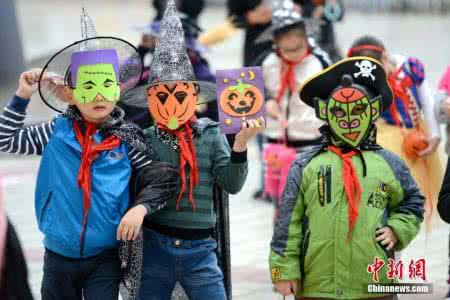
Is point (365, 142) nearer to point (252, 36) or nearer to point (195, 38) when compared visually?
point (195, 38)

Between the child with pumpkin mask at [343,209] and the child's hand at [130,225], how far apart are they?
621 mm

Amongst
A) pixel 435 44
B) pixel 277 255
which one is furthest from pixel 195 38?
pixel 435 44

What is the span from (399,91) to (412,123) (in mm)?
229

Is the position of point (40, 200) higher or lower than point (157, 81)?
lower

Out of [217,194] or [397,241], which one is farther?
[217,194]

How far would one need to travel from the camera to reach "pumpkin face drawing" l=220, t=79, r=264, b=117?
5.41 meters

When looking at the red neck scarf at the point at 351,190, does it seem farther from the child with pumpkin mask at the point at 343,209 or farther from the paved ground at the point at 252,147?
the paved ground at the point at 252,147

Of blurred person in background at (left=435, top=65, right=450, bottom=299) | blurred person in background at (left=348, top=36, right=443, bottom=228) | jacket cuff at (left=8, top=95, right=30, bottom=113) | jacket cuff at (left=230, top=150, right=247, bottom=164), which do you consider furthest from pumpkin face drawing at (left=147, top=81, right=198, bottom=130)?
blurred person in background at (left=348, top=36, right=443, bottom=228)

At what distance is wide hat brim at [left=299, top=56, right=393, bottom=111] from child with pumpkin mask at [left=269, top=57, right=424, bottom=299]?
0.32 ft

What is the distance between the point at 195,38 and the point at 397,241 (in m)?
3.88

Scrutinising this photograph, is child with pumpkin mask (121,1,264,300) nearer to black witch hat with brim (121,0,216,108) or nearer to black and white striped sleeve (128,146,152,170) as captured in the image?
black witch hat with brim (121,0,216,108)

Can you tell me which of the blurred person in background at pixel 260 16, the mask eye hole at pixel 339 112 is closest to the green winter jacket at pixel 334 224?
the mask eye hole at pixel 339 112

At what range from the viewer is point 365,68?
5.46 metres

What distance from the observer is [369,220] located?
5211mm
